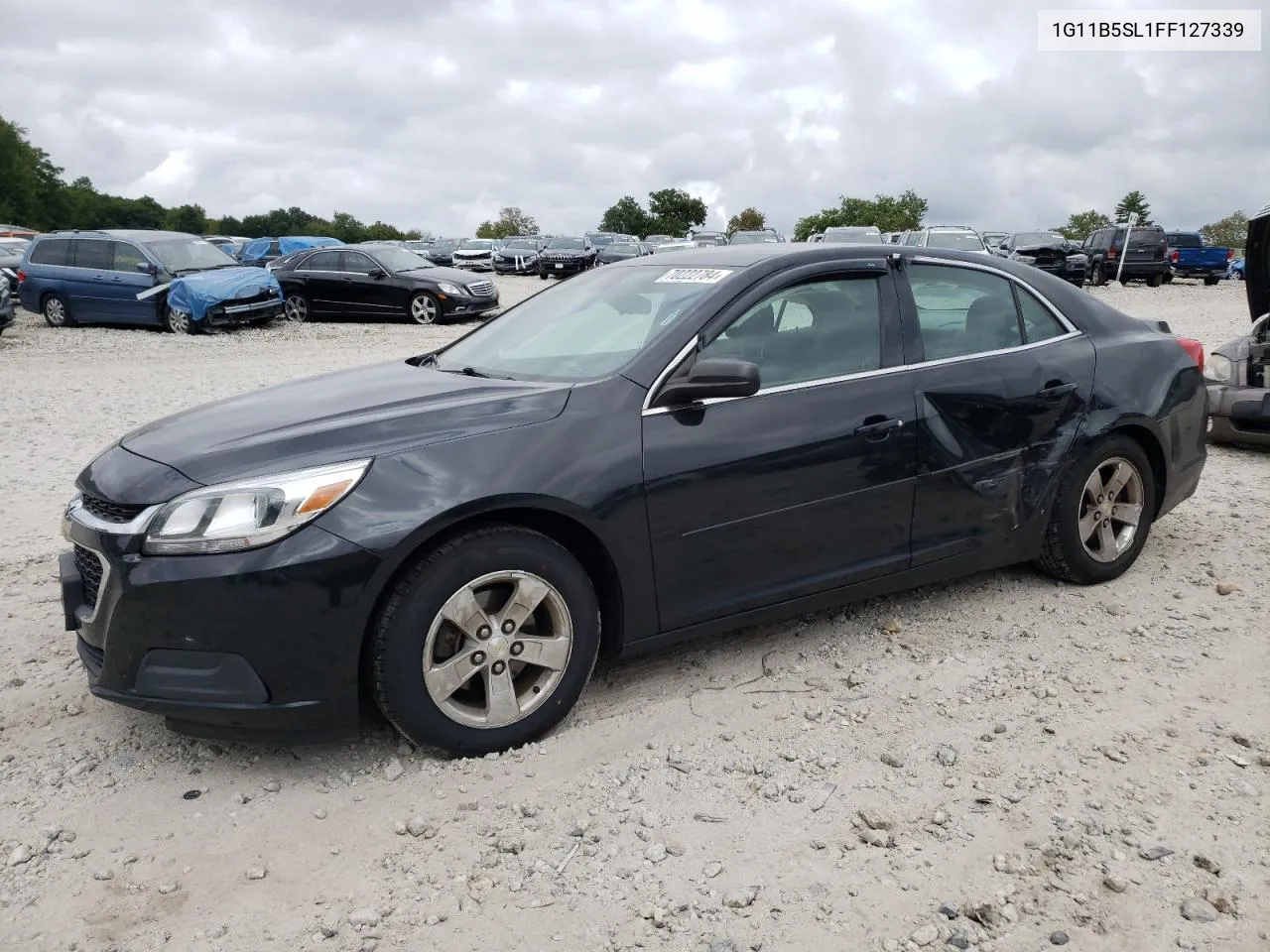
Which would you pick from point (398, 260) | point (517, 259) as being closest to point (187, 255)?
point (398, 260)

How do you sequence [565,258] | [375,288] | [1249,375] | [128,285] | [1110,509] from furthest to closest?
[565,258], [375,288], [128,285], [1249,375], [1110,509]

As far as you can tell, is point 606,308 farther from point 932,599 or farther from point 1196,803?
point 1196,803

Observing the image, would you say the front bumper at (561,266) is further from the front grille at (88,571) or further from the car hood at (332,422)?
the front grille at (88,571)

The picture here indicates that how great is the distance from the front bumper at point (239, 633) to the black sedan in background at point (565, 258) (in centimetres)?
3179

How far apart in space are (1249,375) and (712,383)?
577cm

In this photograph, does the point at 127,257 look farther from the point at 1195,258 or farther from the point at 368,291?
the point at 1195,258

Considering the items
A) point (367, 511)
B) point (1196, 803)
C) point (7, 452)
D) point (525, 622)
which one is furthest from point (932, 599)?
point (7, 452)

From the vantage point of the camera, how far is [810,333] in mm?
3885

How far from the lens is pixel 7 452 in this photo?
786cm

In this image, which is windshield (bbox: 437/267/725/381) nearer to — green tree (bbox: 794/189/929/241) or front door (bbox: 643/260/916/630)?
front door (bbox: 643/260/916/630)

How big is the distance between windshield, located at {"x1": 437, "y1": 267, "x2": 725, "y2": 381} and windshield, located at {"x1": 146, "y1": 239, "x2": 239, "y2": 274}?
47.7 feet

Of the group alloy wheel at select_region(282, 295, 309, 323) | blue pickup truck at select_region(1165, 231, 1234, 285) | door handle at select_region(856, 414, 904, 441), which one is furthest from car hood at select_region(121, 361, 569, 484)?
blue pickup truck at select_region(1165, 231, 1234, 285)

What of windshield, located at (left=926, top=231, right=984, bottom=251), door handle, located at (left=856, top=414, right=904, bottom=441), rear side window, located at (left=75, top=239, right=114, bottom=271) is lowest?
door handle, located at (left=856, top=414, right=904, bottom=441)

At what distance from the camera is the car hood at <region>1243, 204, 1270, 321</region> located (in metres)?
6.86
